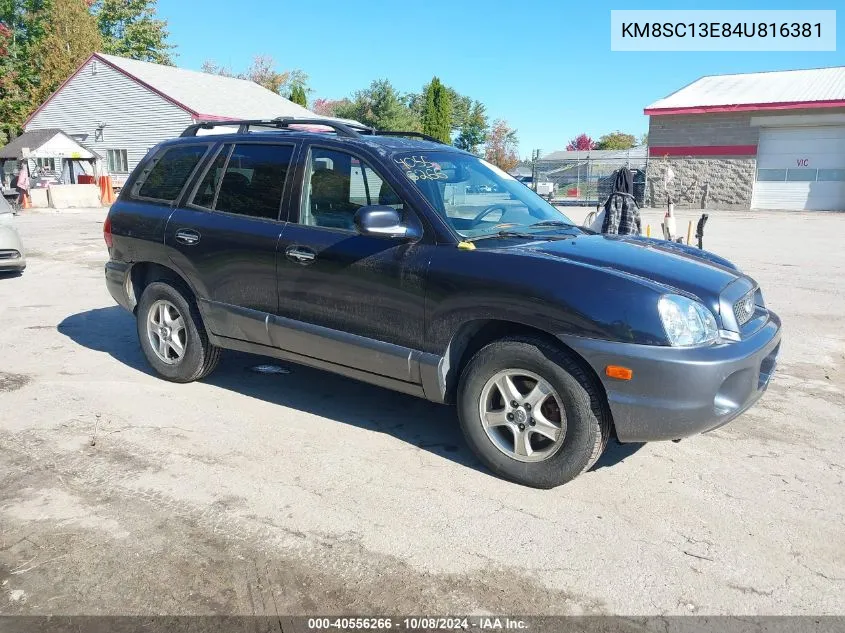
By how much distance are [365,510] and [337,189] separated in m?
2.05

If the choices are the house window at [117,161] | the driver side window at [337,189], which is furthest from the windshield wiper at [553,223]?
the house window at [117,161]

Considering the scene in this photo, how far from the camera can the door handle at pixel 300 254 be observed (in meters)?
4.38

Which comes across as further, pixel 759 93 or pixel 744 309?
pixel 759 93

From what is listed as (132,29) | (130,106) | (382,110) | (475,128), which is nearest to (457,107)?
(475,128)

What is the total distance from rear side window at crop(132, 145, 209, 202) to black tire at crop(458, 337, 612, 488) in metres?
2.86

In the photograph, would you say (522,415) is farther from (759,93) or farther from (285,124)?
(759,93)

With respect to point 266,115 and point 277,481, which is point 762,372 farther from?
point 266,115

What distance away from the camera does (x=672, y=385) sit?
130 inches

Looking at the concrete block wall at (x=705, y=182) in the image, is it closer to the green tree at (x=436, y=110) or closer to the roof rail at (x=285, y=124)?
the green tree at (x=436, y=110)

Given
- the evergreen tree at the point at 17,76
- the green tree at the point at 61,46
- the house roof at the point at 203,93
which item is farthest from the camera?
the evergreen tree at the point at 17,76

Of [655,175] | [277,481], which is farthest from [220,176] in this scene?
[655,175]

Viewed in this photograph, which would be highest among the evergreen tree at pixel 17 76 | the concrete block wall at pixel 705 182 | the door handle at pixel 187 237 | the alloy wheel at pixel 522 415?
the evergreen tree at pixel 17 76

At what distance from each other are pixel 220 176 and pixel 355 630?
3505mm

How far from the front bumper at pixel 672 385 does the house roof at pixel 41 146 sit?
3006cm
